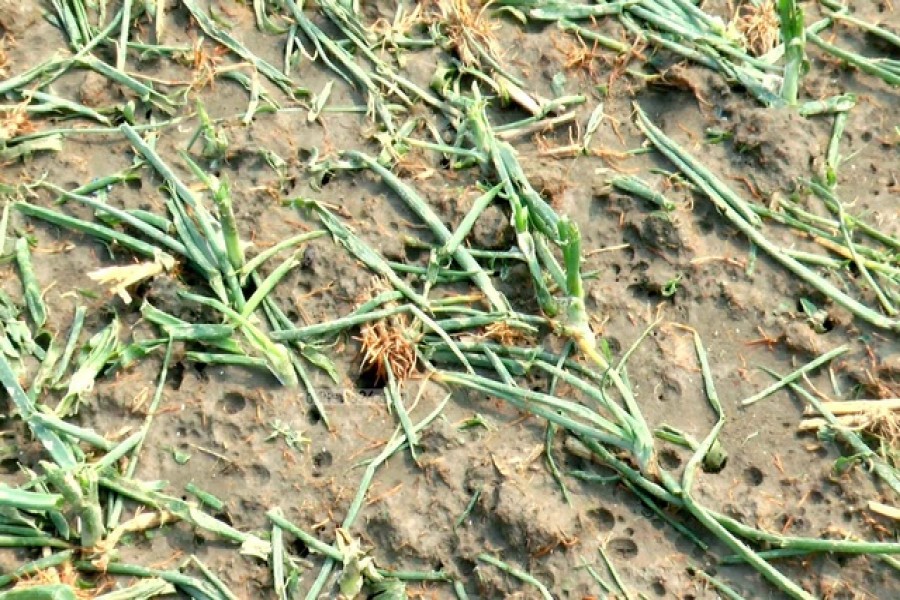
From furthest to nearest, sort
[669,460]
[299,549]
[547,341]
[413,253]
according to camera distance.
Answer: [413,253]
[547,341]
[669,460]
[299,549]

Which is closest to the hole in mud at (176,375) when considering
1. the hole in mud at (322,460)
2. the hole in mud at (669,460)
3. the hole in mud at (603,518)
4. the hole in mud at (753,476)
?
the hole in mud at (322,460)

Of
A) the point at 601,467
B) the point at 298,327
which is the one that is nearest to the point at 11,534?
the point at 298,327

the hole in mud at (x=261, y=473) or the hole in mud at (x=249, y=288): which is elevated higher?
the hole in mud at (x=249, y=288)

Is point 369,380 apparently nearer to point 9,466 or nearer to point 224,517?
point 224,517

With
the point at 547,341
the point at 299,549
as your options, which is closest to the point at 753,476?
the point at 547,341

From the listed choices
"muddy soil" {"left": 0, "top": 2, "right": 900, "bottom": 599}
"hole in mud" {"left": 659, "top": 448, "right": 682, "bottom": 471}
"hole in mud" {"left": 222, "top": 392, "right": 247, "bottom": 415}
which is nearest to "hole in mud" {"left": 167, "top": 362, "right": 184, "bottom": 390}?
"muddy soil" {"left": 0, "top": 2, "right": 900, "bottom": 599}

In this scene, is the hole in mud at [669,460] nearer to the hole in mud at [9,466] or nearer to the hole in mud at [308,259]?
the hole in mud at [308,259]

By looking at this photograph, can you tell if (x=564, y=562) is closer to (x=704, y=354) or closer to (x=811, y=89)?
(x=704, y=354)
